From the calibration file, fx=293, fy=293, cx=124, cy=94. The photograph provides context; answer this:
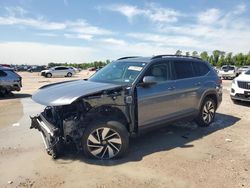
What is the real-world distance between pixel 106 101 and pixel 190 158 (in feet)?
5.97

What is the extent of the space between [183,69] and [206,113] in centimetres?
148

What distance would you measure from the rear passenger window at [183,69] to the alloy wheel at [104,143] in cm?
228

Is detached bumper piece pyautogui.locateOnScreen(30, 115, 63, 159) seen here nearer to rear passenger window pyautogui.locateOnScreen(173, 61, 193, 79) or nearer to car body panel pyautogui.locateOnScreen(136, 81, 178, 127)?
car body panel pyautogui.locateOnScreen(136, 81, 178, 127)

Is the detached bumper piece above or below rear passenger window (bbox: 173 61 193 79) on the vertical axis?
below

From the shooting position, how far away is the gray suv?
4.90 m

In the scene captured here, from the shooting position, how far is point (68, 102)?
4.55 m

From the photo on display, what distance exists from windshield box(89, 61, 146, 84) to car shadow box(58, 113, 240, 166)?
1363mm

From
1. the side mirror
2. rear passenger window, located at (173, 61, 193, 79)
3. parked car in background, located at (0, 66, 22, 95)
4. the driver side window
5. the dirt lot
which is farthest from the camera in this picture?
parked car in background, located at (0, 66, 22, 95)

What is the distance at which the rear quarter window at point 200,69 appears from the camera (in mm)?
7332

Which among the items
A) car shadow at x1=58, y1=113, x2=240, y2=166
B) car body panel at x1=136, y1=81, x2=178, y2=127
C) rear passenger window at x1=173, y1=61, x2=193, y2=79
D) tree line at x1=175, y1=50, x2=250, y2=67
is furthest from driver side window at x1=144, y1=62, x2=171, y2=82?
tree line at x1=175, y1=50, x2=250, y2=67

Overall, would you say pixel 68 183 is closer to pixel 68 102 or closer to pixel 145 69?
pixel 68 102

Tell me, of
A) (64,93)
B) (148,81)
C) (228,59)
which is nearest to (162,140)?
(148,81)

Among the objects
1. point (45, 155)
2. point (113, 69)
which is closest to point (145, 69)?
point (113, 69)

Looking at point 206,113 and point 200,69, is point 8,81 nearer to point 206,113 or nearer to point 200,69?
point 200,69
